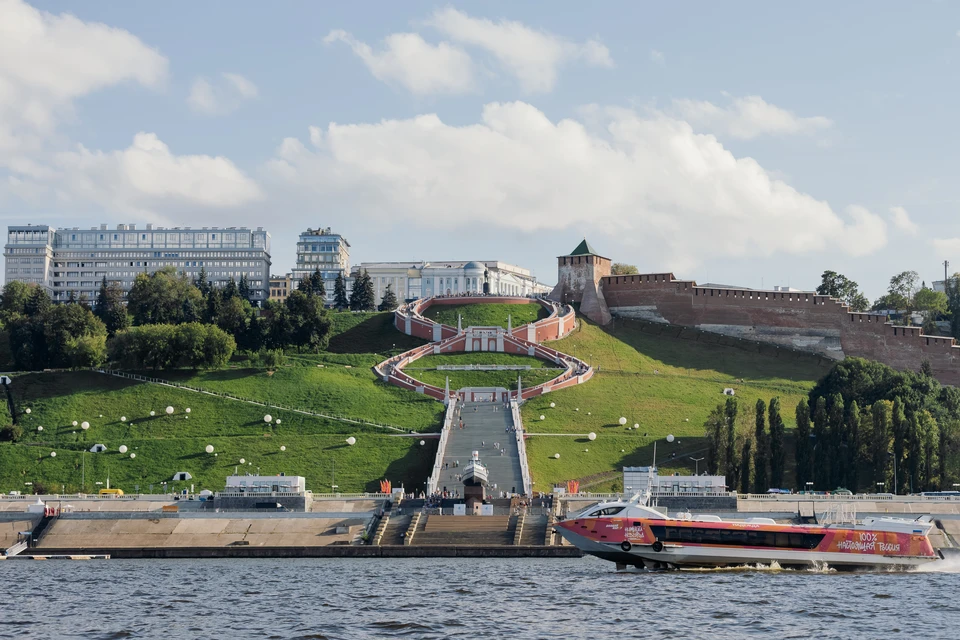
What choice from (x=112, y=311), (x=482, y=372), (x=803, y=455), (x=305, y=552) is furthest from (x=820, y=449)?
(x=112, y=311)

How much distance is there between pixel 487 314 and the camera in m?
128

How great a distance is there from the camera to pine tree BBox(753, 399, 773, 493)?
261ft

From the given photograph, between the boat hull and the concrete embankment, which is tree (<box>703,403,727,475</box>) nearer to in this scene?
the concrete embankment

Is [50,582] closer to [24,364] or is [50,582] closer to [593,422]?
[593,422]

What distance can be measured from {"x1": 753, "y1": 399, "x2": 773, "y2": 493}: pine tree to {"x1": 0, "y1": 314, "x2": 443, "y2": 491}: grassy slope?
2081 centimetres

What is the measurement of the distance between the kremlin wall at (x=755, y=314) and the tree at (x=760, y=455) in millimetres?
38826

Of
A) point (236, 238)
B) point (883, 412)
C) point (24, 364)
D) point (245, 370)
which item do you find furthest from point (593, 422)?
point (236, 238)

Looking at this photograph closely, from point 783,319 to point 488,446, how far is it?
162ft

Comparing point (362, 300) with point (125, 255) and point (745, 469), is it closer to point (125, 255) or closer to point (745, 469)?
point (125, 255)

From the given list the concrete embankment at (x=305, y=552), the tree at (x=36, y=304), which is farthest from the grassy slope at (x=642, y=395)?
the tree at (x=36, y=304)

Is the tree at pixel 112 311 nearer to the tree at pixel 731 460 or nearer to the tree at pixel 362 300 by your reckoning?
the tree at pixel 362 300

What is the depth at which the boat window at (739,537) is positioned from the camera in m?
53.8

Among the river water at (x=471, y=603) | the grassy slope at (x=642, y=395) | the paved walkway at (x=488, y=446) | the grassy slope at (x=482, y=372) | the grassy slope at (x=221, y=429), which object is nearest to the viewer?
the river water at (x=471, y=603)

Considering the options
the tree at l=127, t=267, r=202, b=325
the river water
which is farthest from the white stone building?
the river water
